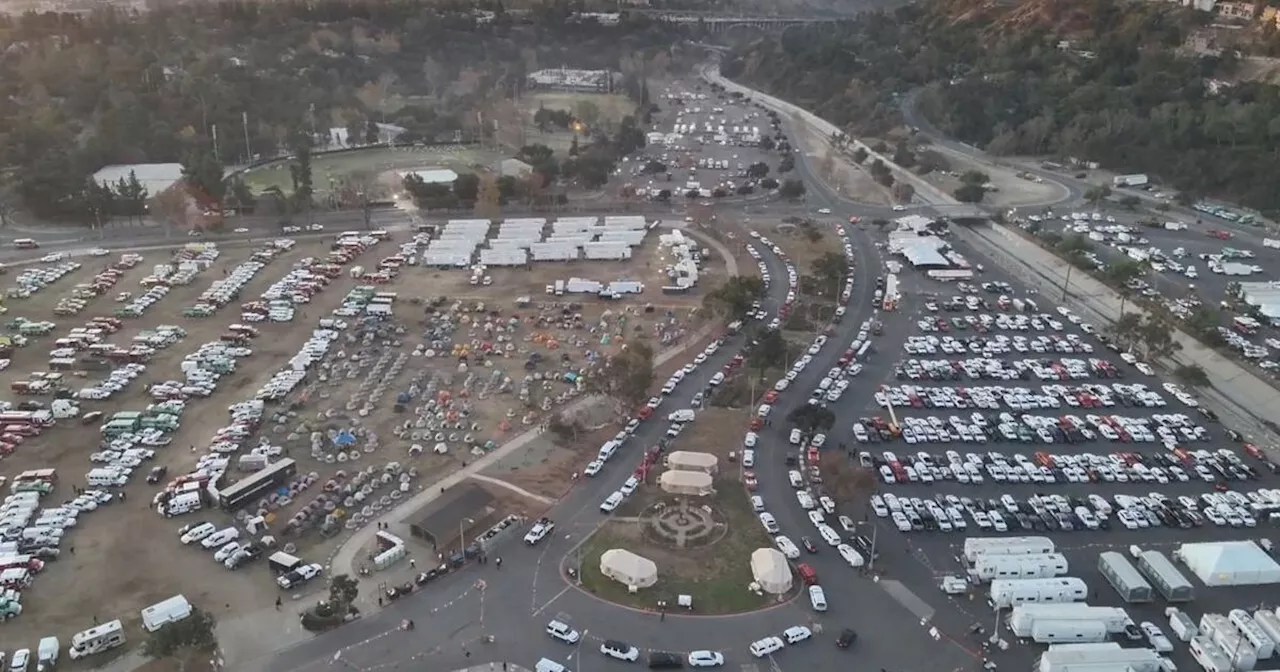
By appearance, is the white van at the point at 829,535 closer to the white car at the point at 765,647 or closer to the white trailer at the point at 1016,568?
the white trailer at the point at 1016,568

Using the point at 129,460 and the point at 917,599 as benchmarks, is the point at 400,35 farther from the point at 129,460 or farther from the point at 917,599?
the point at 917,599

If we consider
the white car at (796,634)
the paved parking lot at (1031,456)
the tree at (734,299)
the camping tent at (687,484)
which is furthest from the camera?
the tree at (734,299)

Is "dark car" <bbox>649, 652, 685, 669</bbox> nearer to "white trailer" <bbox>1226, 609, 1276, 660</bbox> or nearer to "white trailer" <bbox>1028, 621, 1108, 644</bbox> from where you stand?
"white trailer" <bbox>1028, 621, 1108, 644</bbox>

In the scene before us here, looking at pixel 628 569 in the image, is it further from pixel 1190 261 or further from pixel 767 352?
pixel 1190 261

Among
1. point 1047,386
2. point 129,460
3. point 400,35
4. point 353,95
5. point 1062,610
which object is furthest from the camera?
point 400,35

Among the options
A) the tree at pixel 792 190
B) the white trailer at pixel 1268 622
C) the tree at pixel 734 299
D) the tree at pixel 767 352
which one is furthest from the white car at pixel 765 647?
the tree at pixel 792 190

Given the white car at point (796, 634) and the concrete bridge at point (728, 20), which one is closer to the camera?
the white car at point (796, 634)

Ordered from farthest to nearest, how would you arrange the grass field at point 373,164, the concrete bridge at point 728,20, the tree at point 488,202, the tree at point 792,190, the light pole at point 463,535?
the concrete bridge at point 728,20 → the grass field at point 373,164 → the tree at point 792,190 → the tree at point 488,202 → the light pole at point 463,535

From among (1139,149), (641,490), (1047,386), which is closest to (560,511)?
(641,490)
